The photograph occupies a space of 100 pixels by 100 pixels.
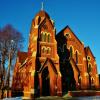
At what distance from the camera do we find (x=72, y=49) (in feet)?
170

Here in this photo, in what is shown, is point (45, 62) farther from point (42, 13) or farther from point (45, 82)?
point (42, 13)

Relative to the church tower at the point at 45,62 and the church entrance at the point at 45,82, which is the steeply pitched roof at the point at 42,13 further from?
the church entrance at the point at 45,82

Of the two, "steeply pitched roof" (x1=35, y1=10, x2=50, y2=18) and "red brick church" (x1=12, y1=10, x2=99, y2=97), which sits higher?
"steeply pitched roof" (x1=35, y1=10, x2=50, y2=18)

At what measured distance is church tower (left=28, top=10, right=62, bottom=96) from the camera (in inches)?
1688

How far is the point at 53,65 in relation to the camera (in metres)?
44.8

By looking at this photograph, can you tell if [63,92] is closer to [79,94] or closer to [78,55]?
[79,94]

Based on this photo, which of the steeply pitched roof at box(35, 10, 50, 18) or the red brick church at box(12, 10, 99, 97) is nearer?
the red brick church at box(12, 10, 99, 97)

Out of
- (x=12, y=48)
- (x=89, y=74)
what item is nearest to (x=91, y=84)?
(x=89, y=74)

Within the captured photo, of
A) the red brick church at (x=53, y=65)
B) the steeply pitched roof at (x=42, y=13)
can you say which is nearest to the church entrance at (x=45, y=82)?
the red brick church at (x=53, y=65)

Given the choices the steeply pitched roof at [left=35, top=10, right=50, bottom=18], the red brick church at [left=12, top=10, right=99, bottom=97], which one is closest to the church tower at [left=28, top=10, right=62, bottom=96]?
the red brick church at [left=12, top=10, right=99, bottom=97]

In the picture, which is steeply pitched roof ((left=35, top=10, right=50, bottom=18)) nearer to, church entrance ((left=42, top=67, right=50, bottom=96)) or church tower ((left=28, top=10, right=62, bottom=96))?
church tower ((left=28, top=10, right=62, bottom=96))

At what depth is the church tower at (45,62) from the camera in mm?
42875

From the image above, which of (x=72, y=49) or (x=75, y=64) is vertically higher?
(x=72, y=49)

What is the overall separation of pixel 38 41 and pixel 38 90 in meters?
10.8
